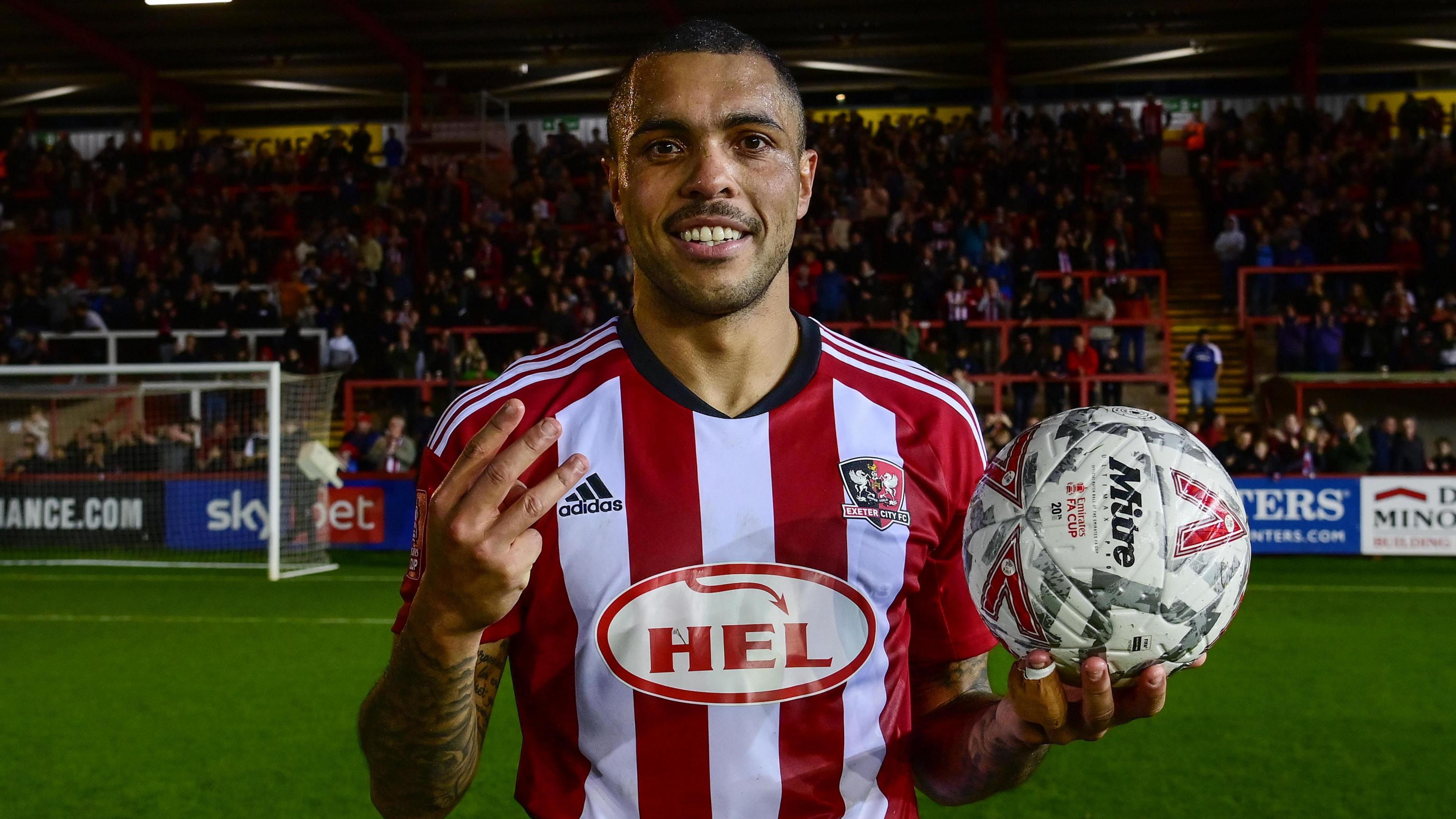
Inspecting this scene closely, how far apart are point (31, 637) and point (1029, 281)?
11999 millimetres

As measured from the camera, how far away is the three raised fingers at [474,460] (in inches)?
62.7

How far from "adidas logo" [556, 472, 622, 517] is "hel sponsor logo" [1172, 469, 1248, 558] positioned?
85 centimetres

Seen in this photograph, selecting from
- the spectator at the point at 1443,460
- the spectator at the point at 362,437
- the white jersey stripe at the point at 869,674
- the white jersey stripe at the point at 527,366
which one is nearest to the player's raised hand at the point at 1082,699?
the white jersey stripe at the point at 869,674

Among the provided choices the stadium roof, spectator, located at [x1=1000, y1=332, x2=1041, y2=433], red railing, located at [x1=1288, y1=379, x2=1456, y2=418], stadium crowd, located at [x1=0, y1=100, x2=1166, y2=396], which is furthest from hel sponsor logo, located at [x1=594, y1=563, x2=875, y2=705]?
the stadium roof

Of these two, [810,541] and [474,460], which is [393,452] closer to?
[810,541]

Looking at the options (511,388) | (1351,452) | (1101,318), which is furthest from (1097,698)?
(1101,318)

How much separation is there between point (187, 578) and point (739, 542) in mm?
11556

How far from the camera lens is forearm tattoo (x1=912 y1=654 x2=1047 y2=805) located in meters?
1.98

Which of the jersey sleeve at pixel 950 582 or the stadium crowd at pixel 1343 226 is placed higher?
the stadium crowd at pixel 1343 226

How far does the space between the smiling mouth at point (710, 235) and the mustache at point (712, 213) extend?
19 millimetres

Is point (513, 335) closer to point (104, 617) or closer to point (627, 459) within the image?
point (104, 617)

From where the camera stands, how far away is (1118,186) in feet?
65.4

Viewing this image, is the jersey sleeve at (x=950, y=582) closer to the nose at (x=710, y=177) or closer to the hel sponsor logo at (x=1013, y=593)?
the hel sponsor logo at (x=1013, y=593)

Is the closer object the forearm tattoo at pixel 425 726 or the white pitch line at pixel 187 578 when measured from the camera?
the forearm tattoo at pixel 425 726
